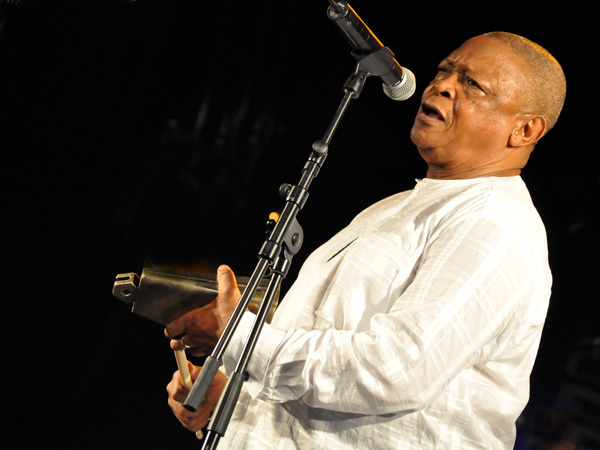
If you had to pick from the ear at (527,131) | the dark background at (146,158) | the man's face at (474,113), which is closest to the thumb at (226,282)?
the man's face at (474,113)

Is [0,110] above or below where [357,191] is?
above

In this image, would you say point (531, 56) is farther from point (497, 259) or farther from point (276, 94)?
point (276, 94)

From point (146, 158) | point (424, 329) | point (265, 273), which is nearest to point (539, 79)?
point (424, 329)

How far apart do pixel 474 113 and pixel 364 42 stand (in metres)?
0.51

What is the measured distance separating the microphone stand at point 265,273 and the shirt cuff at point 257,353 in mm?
31

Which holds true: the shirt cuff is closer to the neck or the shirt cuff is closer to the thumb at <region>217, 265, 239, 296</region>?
the thumb at <region>217, 265, 239, 296</region>

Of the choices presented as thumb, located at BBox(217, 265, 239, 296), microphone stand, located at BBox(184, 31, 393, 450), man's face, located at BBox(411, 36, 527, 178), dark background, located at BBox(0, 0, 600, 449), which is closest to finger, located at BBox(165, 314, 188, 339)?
thumb, located at BBox(217, 265, 239, 296)

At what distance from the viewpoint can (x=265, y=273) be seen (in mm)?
1179

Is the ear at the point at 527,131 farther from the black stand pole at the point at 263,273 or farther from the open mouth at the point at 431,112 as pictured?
the black stand pole at the point at 263,273

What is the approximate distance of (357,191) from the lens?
2807 millimetres

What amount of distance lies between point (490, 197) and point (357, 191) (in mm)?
1413

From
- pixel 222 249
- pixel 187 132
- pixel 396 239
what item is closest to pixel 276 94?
pixel 187 132

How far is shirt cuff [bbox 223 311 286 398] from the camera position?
1.25 meters

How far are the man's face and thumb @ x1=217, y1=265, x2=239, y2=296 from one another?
823 millimetres
